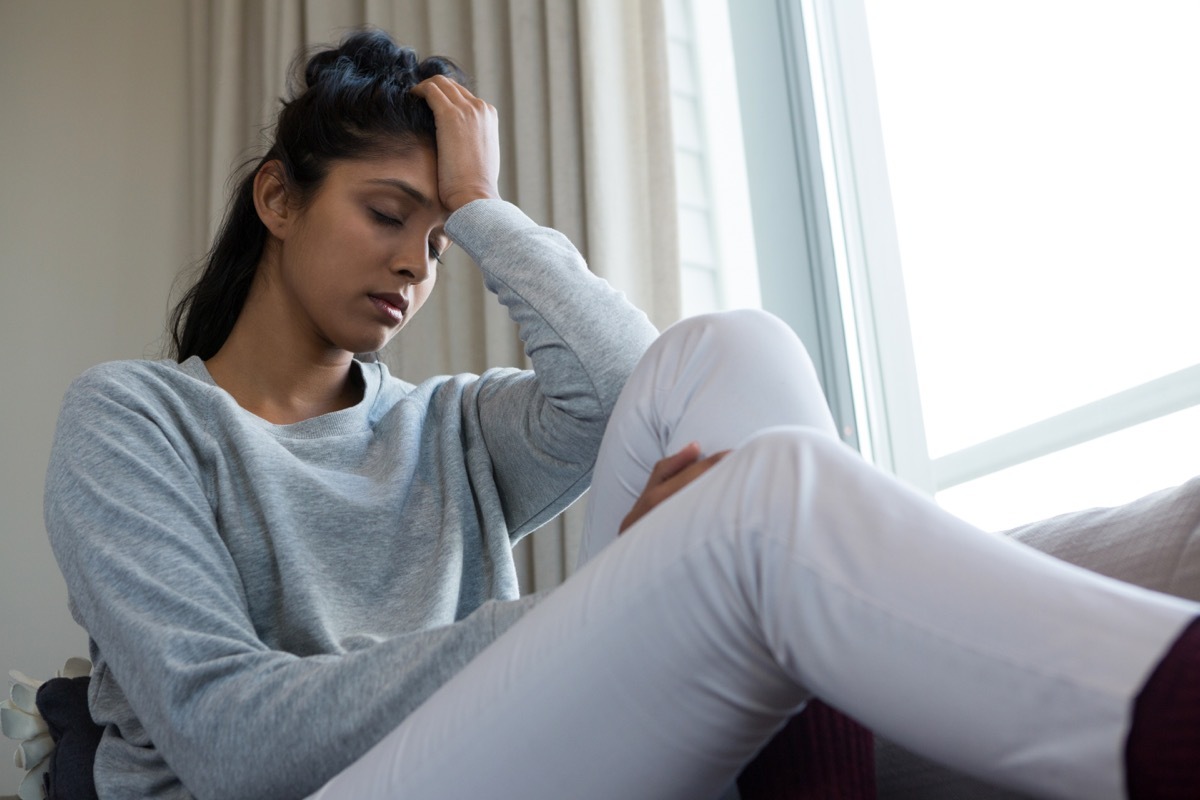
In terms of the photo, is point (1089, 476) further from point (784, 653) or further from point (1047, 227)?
point (784, 653)

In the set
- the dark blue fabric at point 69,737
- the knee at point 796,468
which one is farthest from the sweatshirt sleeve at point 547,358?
the knee at point 796,468

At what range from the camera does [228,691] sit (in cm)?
89

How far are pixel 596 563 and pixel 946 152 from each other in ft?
5.36

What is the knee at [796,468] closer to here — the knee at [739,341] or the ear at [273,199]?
the knee at [739,341]

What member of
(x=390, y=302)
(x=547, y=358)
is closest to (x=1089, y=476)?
(x=547, y=358)

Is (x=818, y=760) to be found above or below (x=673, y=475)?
below

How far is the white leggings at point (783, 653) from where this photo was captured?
20.9 inches

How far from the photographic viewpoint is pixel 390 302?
4.61 ft

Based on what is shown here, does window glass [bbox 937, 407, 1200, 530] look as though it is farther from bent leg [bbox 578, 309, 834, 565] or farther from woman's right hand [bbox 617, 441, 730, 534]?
woman's right hand [bbox 617, 441, 730, 534]

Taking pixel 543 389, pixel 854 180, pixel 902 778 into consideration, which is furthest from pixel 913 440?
pixel 902 778

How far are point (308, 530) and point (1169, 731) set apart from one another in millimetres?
909

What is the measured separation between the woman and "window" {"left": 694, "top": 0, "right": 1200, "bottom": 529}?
90 cm

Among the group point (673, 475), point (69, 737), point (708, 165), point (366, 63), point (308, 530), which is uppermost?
point (366, 63)

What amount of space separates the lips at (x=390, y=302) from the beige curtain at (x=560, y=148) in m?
0.67
